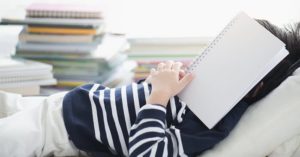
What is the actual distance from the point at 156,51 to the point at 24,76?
1.28 ft

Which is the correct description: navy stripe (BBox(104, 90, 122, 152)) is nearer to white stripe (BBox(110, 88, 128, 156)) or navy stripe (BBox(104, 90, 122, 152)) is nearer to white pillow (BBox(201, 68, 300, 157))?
white stripe (BBox(110, 88, 128, 156))

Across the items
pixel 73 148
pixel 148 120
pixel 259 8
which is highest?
pixel 259 8

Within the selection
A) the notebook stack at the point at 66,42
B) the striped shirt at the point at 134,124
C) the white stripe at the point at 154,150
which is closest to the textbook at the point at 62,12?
the notebook stack at the point at 66,42

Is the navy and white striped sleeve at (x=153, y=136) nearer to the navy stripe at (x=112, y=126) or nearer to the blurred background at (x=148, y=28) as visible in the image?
the navy stripe at (x=112, y=126)

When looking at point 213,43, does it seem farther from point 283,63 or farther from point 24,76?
point 24,76

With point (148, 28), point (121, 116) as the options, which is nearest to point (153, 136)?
point (121, 116)

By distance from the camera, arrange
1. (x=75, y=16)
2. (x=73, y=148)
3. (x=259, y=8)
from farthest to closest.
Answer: (x=259, y=8)
(x=75, y=16)
(x=73, y=148)

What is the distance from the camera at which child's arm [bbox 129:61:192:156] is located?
2.56 ft

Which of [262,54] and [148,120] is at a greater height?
[262,54]

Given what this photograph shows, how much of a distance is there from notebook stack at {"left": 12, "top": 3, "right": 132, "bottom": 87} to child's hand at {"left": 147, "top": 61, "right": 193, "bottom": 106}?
0.38m

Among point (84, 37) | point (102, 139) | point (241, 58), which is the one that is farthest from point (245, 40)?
point (84, 37)

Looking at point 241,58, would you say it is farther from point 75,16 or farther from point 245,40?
point 75,16

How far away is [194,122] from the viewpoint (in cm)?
84

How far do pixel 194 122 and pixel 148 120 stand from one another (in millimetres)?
106
